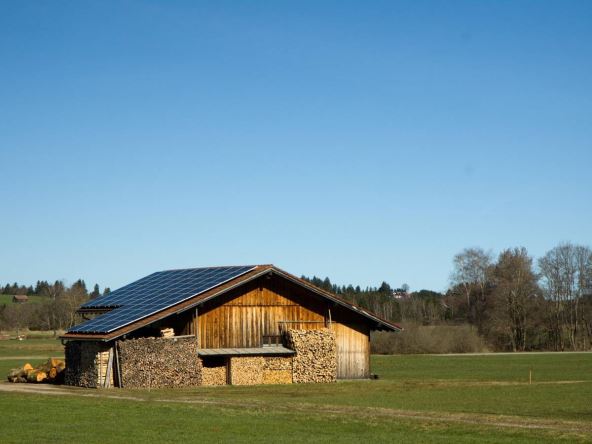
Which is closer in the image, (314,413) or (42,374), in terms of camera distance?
(314,413)

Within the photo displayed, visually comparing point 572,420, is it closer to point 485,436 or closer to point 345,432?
point 485,436

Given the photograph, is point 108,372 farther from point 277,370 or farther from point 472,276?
point 472,276

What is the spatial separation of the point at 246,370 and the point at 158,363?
4712 mm

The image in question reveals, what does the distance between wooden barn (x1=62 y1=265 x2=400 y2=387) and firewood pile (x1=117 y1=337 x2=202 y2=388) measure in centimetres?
4

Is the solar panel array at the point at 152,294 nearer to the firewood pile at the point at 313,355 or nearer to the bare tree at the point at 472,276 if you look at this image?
the firewood pile at the point at 313,355

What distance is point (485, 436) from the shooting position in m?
23.1

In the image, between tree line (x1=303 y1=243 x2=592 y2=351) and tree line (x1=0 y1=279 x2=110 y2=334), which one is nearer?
tree line (x1=303 y1=243 x2=592 y2=351)

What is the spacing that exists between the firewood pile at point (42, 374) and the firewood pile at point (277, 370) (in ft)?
32.9

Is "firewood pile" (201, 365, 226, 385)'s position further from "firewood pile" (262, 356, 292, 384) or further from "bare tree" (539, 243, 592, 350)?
"bare tree" (539, 243, 592, 350)

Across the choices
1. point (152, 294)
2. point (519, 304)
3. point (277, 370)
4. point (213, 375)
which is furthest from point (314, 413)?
point (519, 304)

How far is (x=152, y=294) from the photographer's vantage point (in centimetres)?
4825

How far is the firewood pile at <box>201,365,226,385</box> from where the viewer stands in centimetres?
4438

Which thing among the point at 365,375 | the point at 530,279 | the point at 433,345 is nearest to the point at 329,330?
the point at 365,375

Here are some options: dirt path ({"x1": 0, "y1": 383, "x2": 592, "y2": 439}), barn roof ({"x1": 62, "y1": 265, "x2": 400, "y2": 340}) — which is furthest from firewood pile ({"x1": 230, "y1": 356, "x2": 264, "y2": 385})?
dirt path ({"x1": 0, "y1": 383, "x2": 592, "y2": 439})
